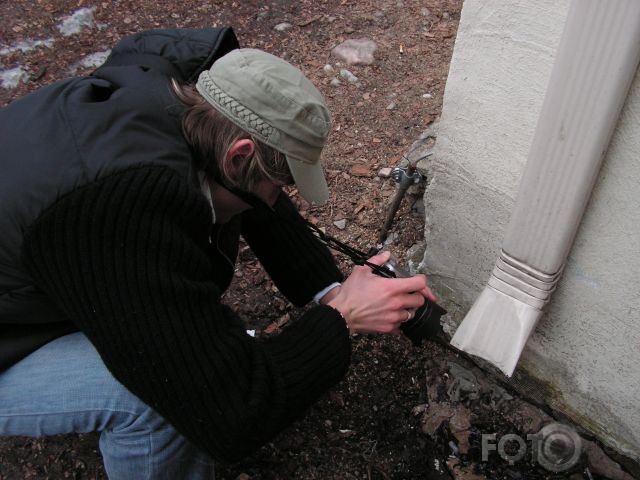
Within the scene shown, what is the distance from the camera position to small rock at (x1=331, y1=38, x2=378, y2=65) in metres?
3.32

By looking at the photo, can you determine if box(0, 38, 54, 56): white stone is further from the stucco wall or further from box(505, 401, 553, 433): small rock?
box(505, 401, 553, 433): small rock

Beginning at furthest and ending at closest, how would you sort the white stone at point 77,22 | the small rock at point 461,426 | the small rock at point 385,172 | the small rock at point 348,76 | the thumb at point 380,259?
the white stone at point 77,22 → the small rock at point 348,76 → the small rock at point 385,172 → the small rock at point 461,426 → the thumb at point 380,259

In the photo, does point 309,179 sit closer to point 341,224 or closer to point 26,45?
point 341,224

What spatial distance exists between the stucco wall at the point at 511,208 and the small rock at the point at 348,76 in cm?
145

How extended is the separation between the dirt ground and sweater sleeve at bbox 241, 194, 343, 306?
0.38 metres

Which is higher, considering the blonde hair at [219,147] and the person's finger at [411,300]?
the blonde hair at [219,147]

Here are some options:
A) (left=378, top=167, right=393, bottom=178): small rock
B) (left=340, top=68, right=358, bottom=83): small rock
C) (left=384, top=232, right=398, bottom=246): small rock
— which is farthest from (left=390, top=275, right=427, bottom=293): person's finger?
(left=340, top=68, right=358, bottom=83): small rock

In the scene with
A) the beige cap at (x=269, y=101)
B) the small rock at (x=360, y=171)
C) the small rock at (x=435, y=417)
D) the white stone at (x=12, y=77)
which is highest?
the beige cap at (x=269, y=101)

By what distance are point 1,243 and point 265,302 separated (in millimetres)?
1195

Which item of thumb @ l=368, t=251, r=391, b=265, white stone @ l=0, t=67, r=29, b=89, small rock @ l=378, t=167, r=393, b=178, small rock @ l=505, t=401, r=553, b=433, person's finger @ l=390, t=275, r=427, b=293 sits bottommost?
small rock @ l=505, t=401, r=553, b=433

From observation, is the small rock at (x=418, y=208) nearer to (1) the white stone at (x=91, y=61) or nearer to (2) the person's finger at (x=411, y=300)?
(2) the person's finger at (x=411, y=300)

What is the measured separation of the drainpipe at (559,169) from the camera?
3.92ft

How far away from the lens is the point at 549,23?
4.40 ft

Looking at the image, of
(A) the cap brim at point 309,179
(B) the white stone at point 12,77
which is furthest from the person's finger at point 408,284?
(B) the white stone at point 12,77
